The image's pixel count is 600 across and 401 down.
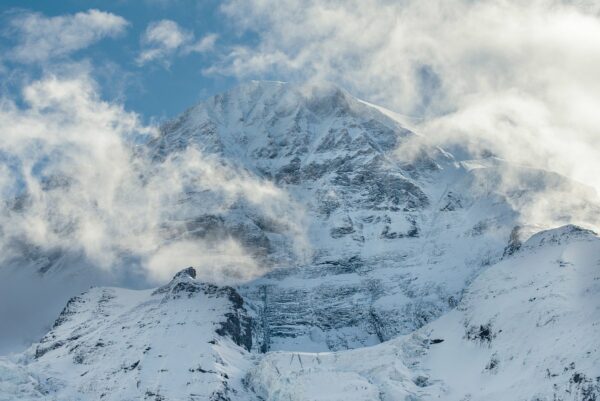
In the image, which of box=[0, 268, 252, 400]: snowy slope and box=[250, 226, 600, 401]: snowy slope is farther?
box=[0, 268, 252, 400]: snowy slope

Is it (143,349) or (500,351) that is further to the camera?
(143,349)

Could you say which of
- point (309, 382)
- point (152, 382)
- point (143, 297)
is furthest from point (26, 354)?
point (309, 382)

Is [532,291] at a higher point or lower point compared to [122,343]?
lower

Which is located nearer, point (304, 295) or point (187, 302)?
point (187, 302)

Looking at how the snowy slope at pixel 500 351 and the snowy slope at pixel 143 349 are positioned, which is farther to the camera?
the snowy slope at pixel 143 349

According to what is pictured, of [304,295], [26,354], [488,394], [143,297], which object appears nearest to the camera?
[488,394]

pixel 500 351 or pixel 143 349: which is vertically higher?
pixel 143 349

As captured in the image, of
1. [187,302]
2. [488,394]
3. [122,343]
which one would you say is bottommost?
[488,394]

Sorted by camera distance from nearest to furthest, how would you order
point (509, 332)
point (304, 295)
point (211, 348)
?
point (509, 332) → point (211, 348) → point (304, 295)

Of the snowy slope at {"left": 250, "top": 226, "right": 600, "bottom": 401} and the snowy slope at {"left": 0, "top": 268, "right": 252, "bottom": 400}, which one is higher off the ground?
the snowy slope at {"left": 0, "top": 268, "right": 252, "bottom": 400}

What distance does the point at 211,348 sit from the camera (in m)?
145

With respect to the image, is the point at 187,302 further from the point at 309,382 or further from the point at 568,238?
the point at 568,238

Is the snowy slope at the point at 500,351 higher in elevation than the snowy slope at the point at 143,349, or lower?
lower

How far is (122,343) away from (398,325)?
6482 centimetres
